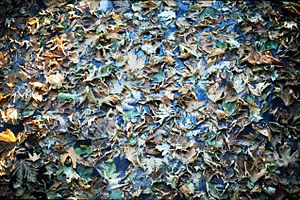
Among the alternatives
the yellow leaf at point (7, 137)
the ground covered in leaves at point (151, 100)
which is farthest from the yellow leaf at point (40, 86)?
the yellow leaf at point (7, 137)

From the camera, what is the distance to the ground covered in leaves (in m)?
1.82

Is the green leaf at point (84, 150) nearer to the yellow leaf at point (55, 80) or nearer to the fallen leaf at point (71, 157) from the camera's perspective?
the fallen leaf at point (71, 157)

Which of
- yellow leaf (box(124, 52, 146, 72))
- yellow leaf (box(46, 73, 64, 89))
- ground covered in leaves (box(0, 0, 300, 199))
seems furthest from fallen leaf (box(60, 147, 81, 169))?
yellow leaf (box(124, 52, 146, 72))

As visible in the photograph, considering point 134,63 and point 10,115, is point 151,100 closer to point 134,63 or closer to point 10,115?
point 134,63

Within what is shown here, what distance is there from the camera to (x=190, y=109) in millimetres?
1945

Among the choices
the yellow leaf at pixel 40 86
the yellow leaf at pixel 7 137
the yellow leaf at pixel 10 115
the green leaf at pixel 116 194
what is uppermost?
the yellow leaf at pixel 40 86

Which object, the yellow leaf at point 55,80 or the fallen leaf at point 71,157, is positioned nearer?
the fallen leaf at point 71,157

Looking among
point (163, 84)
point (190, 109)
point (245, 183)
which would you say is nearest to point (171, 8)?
point (163, 84)

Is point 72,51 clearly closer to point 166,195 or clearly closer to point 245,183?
point 166,195

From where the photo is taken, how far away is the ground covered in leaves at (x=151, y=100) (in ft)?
5.97

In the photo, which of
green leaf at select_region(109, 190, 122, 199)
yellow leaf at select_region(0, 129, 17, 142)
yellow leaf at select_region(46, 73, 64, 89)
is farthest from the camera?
yellow leaf at select_region(46, 73, 64, 89)

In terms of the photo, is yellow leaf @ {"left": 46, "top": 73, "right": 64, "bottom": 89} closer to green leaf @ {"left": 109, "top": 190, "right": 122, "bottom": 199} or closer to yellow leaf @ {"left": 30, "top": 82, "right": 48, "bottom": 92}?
yellow leaf @ {"left": 30, "top": 82, "right": 48, "bottom": 92}

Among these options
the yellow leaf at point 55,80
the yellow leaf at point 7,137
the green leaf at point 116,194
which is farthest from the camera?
the yellow leaf at point 55,80

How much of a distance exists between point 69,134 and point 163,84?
527 mm
